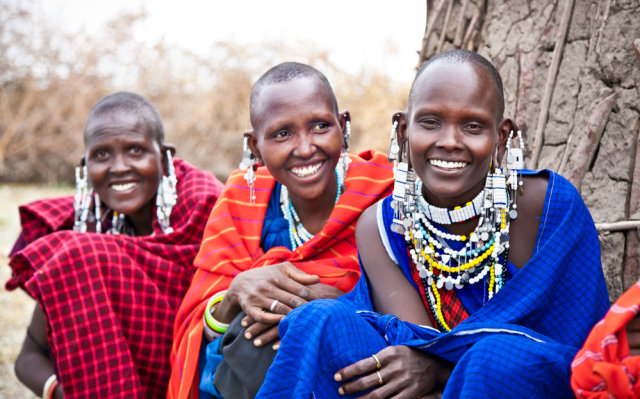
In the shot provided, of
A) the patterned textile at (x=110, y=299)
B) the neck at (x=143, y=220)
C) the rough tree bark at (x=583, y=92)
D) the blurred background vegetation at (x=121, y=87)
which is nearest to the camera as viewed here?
the rough tree bark at (x=583, y=92)

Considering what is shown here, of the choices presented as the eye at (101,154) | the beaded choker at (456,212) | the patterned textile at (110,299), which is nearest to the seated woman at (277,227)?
the patterned textile at (110,299)

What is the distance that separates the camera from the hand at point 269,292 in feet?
8.45

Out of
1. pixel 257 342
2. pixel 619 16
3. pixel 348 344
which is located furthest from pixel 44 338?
pixel 619 16

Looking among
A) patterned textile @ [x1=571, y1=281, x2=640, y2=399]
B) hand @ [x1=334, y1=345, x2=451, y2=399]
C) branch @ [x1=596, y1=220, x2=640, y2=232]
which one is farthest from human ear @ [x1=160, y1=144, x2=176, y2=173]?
patterned textile @ [x1=571, y1=281, x2=640, y2=399]

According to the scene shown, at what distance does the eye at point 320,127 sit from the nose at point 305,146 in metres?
0.04

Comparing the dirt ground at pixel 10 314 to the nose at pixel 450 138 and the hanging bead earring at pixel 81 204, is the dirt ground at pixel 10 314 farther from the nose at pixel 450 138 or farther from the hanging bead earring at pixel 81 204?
the nose at pixel 450 138

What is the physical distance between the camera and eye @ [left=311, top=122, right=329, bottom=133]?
297 centimetres

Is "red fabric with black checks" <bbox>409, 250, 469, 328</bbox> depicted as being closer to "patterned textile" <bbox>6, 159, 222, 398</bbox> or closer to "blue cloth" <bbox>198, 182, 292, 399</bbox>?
"blue cloth" <bbox>198, 182, 292, 399</bbox>

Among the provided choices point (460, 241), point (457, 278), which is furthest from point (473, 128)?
point (457, 278)

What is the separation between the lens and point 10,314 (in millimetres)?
5625

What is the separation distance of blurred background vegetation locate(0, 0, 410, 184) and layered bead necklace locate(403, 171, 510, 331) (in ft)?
28.0

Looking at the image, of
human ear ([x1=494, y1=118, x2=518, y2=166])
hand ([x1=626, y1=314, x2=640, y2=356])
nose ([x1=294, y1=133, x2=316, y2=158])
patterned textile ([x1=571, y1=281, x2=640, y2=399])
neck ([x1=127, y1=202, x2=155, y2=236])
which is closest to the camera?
patterned textile ([x1=571, y1=281, x2=640, y2=399])

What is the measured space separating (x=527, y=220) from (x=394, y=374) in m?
0.73

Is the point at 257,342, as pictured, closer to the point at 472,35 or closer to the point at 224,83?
the point at 472,35
